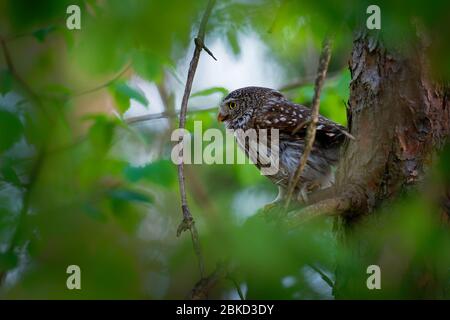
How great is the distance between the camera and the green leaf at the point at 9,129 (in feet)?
8.72

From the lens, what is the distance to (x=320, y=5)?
107 cm

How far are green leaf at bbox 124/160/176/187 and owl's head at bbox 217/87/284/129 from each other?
100 cm

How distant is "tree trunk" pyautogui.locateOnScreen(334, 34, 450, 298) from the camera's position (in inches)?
105

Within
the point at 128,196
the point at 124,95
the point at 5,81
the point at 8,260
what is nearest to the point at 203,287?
the point at 8,260

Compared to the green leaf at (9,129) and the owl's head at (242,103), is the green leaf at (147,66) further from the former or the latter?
the owl's head at (242,103)

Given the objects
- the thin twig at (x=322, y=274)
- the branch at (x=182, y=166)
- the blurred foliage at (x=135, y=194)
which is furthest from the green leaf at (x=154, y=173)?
the thin twig at (x=322, y=274)

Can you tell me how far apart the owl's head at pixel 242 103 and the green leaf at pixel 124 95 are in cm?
98

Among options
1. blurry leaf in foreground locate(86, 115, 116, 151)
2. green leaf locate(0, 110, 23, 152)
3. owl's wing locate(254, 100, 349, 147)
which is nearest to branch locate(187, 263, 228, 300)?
green leaf locate(0, 110, 23, 152)

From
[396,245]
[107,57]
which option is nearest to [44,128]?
[107,57]

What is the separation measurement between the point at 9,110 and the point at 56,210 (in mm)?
693

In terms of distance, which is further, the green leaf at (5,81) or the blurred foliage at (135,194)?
the green leaf at (5,81)

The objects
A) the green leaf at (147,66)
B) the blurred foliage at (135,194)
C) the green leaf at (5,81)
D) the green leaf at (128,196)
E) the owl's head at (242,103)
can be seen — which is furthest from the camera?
the owl's head at (242,103)

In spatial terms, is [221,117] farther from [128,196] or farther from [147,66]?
[128,196]

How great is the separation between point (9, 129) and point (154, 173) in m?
1.10
